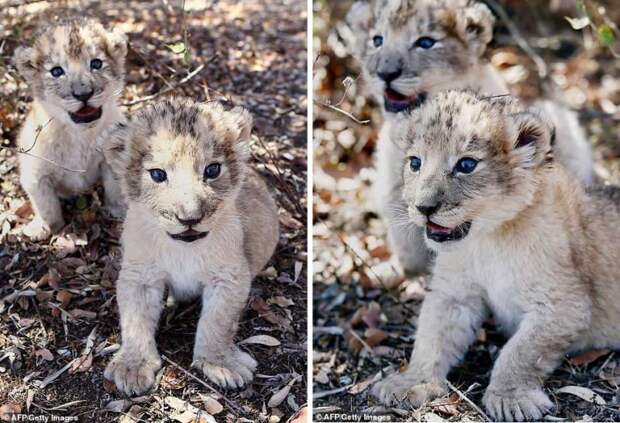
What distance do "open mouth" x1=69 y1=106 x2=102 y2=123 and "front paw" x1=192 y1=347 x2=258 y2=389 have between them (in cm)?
134

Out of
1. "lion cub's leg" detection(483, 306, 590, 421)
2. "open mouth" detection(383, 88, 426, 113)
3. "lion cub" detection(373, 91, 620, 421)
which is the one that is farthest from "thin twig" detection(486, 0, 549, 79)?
"lion cub's leg" detection(483, 306, 590, 421)

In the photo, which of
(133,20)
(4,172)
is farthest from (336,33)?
(4,172)

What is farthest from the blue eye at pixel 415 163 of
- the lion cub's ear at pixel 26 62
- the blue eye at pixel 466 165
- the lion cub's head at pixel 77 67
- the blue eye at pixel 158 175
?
the lion cub's ear at pixel 26 62

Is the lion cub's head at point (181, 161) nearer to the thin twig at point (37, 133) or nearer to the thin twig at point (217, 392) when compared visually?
the thin twig at point (37, 133)

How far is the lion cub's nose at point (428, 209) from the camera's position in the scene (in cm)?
414

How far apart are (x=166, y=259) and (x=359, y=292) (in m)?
1.65

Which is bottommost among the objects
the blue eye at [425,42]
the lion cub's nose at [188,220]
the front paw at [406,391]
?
the front paw at [406,391]

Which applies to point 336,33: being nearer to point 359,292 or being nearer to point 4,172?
point 359,292

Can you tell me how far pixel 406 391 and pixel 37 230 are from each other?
78.7 inches

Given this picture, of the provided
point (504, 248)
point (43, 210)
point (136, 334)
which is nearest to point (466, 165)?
point (504, 248)

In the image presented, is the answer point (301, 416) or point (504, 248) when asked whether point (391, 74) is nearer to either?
point (504, 248)

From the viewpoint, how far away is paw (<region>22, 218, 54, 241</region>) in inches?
188

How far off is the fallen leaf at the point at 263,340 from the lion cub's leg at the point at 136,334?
44 cm

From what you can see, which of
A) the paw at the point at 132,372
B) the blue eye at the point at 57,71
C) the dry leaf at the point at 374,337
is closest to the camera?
the paw at the point at 132,372
